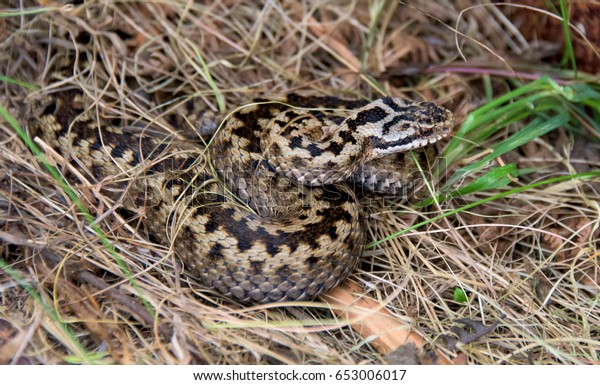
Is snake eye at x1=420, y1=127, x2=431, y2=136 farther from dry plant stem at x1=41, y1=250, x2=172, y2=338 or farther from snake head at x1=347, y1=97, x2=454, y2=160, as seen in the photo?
dry plant stem at x1=41, y1=250, x2=172, y2=338

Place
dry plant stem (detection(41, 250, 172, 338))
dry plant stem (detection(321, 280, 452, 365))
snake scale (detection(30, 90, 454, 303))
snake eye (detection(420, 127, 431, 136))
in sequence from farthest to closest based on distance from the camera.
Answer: snake eye (detection(420, 127, 431, 136)) → snake scale (detection(30, 90, 454, 303)) → dry plant stem (detection(321, 280, 452, 365)) → dry plant stem (detection(41, 250, 172, 338))

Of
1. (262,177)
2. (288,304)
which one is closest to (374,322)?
(288,304)

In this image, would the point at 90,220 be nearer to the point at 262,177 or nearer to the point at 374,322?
the point at 262,177

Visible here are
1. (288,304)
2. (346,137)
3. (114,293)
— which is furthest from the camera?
(346,137)

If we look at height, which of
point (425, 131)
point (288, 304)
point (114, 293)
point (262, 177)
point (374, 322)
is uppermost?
point (425, 131)

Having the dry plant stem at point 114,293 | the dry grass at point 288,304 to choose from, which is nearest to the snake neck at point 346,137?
the dry grass at point 288,304

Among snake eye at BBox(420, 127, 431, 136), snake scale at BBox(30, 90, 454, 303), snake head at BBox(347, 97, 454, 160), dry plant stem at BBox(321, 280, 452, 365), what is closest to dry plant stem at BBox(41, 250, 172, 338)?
snake scale at BBox(30, 90, 454, 303)
